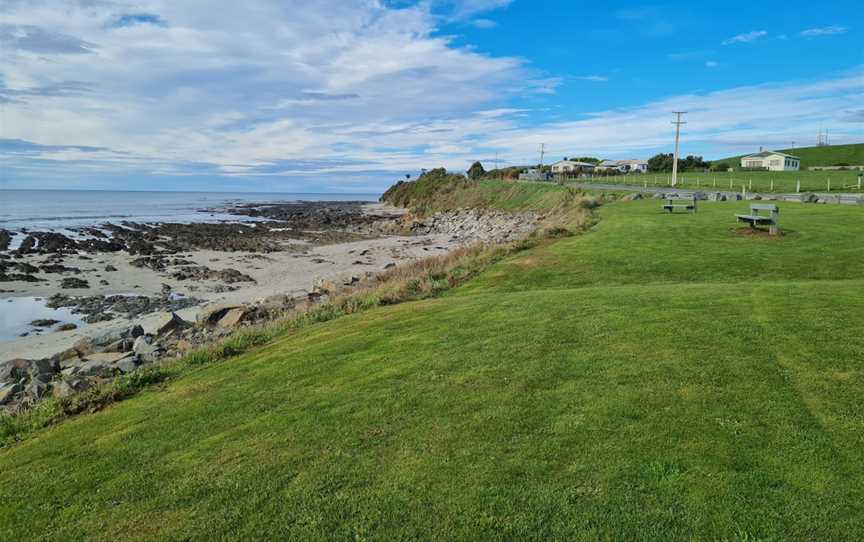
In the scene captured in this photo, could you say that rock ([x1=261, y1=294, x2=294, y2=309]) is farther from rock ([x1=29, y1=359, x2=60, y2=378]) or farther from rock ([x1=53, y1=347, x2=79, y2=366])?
rock ([x1=29, y1=359, x2=60, y2=378])

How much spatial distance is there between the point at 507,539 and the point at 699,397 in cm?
332

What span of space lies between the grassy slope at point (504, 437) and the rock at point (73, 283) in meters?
21.2

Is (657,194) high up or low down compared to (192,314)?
up

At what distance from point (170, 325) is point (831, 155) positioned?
137744 millimetres

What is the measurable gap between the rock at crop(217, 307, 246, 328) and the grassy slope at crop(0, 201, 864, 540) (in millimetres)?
6355

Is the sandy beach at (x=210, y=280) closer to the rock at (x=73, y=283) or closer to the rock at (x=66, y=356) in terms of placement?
the rock at (x=73, y=283)

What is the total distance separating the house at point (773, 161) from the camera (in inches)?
3989

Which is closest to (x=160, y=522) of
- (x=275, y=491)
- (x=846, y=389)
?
(x=275, y=491)

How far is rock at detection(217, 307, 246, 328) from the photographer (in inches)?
680

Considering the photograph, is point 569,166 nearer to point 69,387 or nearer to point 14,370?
point 14,370

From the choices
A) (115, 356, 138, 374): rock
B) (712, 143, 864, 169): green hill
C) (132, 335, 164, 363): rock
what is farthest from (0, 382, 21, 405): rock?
(712, 143, 864, 169): green hill

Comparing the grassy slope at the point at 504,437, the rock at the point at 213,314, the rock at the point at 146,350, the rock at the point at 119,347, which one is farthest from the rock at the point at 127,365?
the rock at the point at 213,314

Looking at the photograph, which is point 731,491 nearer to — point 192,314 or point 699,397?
point 699,397

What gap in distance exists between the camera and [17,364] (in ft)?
46.5
